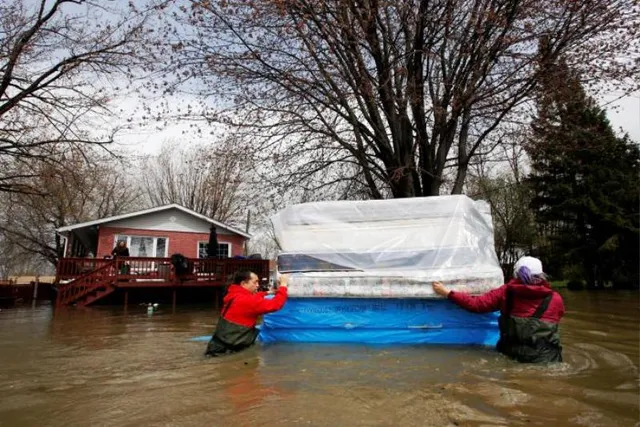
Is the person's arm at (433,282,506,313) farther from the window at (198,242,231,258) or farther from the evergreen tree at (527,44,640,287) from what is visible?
the evergreen tree at (527,44,640,287)

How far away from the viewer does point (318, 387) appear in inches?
180

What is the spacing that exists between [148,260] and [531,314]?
53.7ft

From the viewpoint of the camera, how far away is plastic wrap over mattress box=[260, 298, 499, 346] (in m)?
6.12

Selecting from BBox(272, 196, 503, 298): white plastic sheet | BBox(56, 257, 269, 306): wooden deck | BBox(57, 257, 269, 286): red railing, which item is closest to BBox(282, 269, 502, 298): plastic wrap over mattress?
BBox(272, 196, 503, 298): white plastic sheet

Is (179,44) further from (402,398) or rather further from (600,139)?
(600,139)

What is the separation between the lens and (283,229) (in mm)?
7141

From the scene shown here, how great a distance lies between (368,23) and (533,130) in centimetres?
519

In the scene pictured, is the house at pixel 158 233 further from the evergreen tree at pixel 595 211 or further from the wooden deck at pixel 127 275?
the evergreen tree at pixel 595 211

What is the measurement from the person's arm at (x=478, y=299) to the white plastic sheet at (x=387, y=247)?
0.16 m

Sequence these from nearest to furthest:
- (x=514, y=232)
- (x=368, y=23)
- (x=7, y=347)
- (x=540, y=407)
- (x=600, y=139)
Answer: (x=540, y=407) → (x=7, y=347) → (x=368, y=23) → (x=600, y=139) → (x=514, y=232)

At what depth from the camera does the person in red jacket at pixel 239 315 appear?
20.2 feet

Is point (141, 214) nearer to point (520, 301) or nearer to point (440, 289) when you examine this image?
point (440, 289)

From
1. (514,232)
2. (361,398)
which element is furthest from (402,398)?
(514,232)

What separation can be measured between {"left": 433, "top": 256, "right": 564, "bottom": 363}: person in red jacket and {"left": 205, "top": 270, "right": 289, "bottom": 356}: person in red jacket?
273cm
